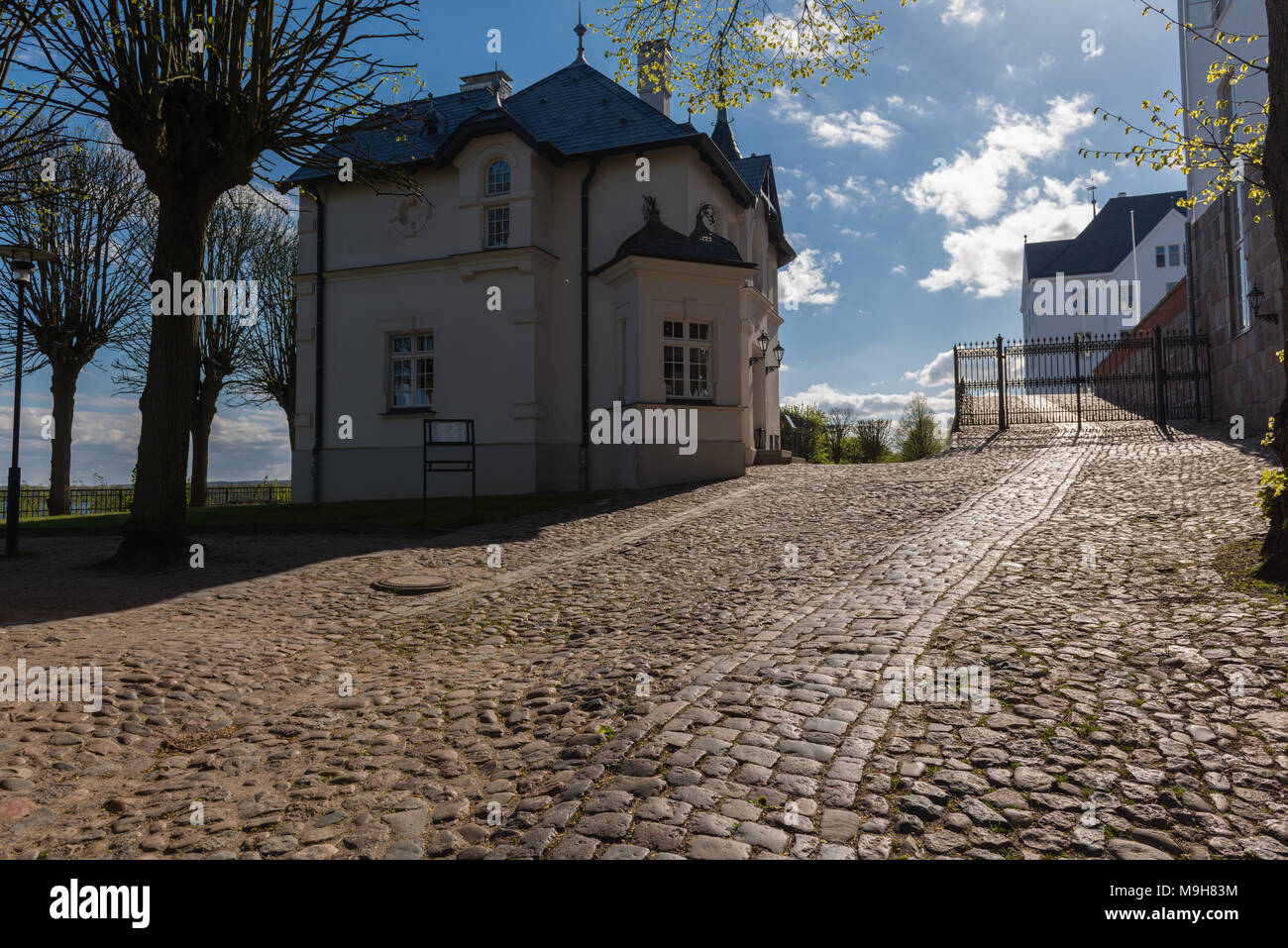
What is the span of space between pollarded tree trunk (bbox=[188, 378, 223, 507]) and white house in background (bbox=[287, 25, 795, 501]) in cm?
705

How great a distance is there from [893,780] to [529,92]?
24.0 meters

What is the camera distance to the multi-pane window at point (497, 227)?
20.0 m

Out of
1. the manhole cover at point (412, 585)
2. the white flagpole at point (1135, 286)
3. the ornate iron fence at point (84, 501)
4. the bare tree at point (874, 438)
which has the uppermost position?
the white flagpole at point (1135, 286)

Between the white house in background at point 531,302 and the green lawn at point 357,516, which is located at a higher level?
the white house in background at point 531,302

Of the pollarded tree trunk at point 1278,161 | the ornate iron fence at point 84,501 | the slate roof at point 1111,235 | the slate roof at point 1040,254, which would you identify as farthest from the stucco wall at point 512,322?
the slate roof at point 1040,254

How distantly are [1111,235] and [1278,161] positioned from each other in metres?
58.2

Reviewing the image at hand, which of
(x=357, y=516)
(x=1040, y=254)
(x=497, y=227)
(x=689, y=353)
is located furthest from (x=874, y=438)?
(x=1040, y=254)

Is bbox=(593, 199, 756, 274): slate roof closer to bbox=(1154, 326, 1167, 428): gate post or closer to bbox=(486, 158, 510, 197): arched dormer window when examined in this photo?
bbox=(486, 158, 510, 197): arched dormer window

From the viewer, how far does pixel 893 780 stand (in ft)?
11.0

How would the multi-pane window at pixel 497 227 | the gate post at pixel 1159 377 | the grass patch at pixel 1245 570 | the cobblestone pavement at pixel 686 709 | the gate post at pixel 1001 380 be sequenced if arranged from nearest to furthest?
the cobblestone pavement at pixel 686 709 → the grass patch at pixel 1245 570 → the multi-pane window at pixel 497 227 → the gate post at pixel 1159 377 → the gate post at pixel 1001 380

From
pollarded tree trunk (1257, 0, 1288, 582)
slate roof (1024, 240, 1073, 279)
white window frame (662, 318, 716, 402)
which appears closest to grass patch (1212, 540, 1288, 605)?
pollarded tree trunk (1257, 0, 1288, 582)

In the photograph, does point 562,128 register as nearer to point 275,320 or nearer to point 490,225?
point 490,225

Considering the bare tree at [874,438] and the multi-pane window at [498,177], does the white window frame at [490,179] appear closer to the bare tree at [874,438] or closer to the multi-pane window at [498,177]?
the multi-pane window at [498,177]
